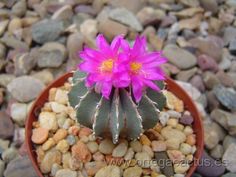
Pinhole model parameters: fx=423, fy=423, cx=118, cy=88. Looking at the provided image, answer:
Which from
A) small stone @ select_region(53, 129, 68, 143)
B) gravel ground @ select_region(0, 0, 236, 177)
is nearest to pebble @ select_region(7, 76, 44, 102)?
gravel ground @ select_region(0, 0, 236, 177)

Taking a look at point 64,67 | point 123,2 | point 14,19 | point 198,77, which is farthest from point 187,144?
point 14,19

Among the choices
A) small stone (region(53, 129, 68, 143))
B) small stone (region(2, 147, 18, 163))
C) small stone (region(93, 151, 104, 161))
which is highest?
small stone (region(53, 129, 68, 143))

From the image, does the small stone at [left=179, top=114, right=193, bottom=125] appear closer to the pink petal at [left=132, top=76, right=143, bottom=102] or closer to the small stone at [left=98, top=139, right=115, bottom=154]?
the small stone at [left=98, top=139, right=115, bottom=154]

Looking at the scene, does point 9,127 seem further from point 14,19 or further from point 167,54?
point 167,54

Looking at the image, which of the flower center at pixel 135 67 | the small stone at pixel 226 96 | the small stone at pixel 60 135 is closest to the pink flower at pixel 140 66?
the flower center at pixel 135 67

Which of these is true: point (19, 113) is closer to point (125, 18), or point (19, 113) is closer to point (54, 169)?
point (54, 169)

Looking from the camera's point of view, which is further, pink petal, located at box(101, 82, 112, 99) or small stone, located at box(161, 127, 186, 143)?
small stone, located at box(161, 127, 186, 143)

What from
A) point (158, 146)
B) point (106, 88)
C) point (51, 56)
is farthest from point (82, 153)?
point (51, 56)

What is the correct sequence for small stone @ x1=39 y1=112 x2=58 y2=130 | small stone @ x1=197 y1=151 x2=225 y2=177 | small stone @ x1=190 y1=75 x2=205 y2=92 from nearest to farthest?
small stone @ x1=39 y1=112 x2=58 y2=130 → small stone @ x1=197 y1=151 x2=225 y2=177 → small stone @ x1=190 y1=75 x2=205 y2=92
